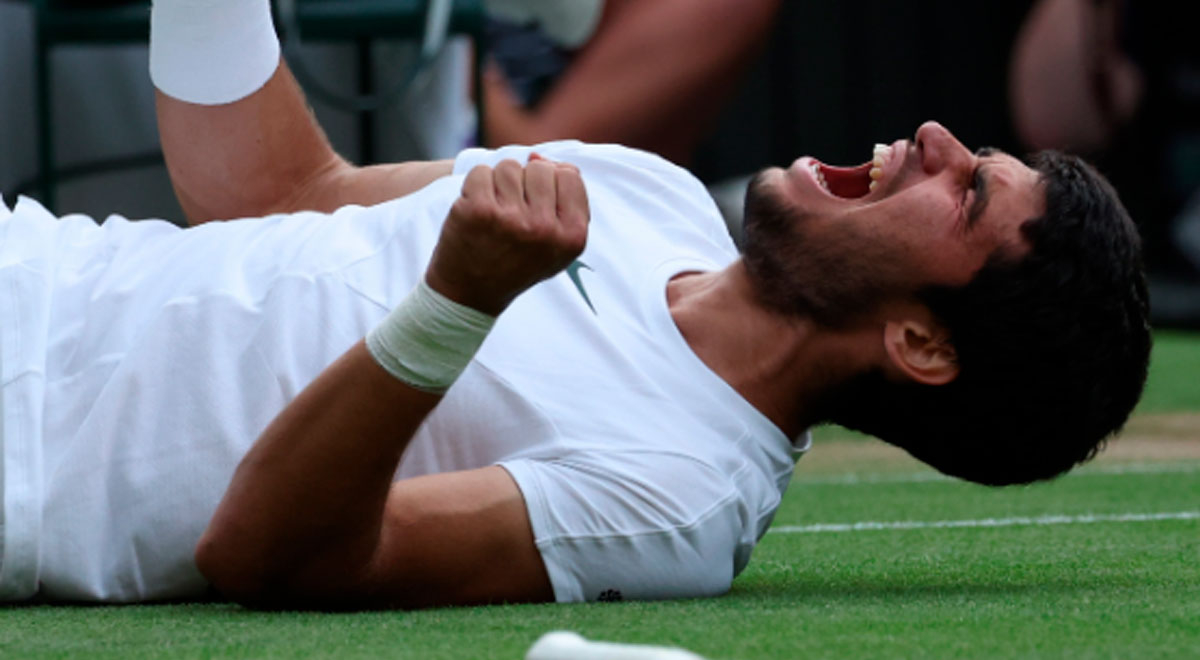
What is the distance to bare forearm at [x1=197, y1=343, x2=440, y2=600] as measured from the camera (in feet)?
5.64

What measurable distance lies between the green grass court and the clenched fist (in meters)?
0.34

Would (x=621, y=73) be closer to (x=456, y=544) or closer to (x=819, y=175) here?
(x=819, y=175)

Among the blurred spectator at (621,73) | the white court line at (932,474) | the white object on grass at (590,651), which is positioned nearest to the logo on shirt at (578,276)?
the white object on grass at (590,651)

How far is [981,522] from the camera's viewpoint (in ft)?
9.78

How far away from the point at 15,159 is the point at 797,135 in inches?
209

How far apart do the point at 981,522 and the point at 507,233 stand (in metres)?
1.60

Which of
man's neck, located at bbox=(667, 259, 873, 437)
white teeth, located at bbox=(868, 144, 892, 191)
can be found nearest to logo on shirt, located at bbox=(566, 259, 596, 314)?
man's neck, located at bbox=(667, 259, 873, 437)

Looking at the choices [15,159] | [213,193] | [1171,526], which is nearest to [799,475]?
[1171,526]

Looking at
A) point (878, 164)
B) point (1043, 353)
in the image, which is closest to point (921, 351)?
point (1043, 353)

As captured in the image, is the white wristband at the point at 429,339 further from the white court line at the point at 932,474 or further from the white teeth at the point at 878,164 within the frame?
the white court line at the point at 932,474

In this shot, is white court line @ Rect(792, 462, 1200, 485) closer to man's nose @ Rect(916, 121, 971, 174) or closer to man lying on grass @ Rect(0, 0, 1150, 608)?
man lying on grass @ Rect(0, 0, 1150, 608)

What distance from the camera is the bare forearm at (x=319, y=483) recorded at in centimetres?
172

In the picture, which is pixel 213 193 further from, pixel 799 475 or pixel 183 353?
pixel 799 475

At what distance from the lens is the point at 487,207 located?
1.61 meters
